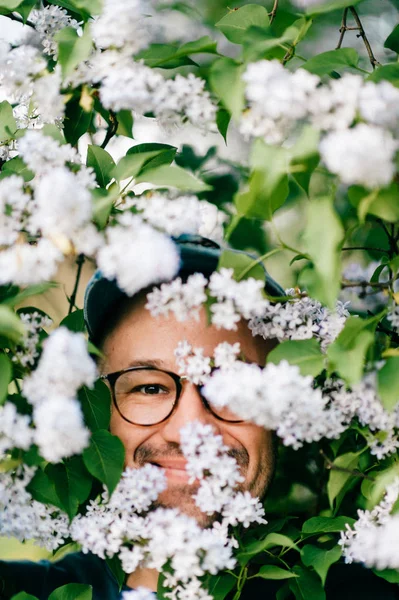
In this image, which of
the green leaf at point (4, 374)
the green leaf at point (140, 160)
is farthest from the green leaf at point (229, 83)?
the green leaf at point (4, 374)

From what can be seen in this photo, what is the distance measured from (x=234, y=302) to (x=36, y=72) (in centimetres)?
44

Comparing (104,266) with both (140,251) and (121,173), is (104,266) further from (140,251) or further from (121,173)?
(121,173)

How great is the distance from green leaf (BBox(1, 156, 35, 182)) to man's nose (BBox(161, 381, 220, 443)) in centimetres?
59

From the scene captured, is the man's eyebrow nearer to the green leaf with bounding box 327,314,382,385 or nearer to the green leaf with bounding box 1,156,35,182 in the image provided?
the green leaf with bounding box 1,156,35,182

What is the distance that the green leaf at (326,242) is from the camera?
84cm

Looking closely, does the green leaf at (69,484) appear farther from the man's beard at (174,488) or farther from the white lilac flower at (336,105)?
the white lilac flower at (336,105)

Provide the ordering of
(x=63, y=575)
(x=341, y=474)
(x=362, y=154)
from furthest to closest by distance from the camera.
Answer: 1. (x=63, y=575)
2. (x=341, y=474)
3. (x=362, y=154)

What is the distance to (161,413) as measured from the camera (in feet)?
5.31

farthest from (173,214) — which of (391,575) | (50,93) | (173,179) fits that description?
(391,575)

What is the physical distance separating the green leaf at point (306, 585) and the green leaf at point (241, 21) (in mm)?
858

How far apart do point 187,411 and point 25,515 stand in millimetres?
469

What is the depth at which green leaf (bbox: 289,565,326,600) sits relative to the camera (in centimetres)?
125

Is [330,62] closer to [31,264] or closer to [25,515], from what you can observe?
[31,264]

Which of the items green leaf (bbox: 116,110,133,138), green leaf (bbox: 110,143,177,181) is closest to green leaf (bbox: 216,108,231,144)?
green leaf (bbox: 110,143,177,181)
